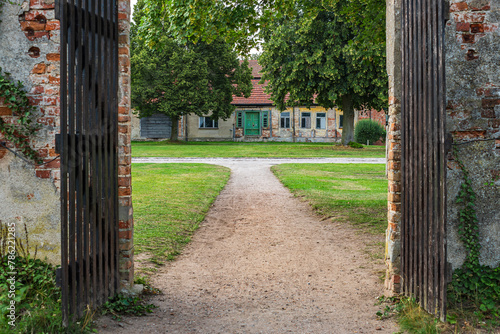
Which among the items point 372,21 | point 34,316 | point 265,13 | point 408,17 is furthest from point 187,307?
point 372,21

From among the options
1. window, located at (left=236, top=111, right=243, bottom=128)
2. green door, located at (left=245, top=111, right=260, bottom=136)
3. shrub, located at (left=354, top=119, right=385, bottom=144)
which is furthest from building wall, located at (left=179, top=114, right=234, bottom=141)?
shrub, located at (left=354, top=119, right=385, bottom=144)

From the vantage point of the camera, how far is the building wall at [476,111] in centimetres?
424

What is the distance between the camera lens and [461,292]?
4.20m

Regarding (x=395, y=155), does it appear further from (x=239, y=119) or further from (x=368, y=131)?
(x=239, y=119)

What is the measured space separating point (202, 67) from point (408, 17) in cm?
2828

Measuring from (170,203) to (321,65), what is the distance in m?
17.0

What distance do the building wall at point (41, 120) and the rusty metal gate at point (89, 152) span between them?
0.48 ft

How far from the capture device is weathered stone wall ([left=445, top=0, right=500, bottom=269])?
4.25m

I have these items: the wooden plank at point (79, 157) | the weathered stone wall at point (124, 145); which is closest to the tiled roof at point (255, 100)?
the weathered stone wall at point (124, 145)

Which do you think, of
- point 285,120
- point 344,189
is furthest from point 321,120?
point 344,189

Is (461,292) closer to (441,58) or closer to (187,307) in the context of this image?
(441,58)

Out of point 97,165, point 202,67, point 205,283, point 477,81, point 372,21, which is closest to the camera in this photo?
point 97,165

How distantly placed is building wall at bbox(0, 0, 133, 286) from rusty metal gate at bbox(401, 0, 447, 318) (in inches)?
111

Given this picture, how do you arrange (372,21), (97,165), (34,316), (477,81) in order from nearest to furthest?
(34,316) < (97,165) < (477,81) < (372,21)
